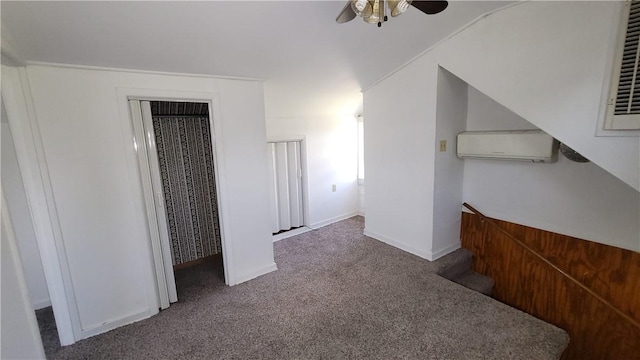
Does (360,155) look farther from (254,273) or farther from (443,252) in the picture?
(254,273)

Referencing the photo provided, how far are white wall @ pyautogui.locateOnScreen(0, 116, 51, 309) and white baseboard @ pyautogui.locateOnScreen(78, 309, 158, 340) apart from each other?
627 mm

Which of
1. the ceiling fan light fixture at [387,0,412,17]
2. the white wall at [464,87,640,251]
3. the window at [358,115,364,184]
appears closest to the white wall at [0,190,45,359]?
the ceiling fan light fixture at [387,0,412,17]

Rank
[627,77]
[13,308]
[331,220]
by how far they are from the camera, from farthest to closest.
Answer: [331,220] < [627,77] < [13,308]

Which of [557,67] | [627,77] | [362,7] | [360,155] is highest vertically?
[362,7]

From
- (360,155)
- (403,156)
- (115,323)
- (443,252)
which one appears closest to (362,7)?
(403,156)

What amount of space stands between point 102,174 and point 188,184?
1080 mm

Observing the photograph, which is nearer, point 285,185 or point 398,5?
point 398,5

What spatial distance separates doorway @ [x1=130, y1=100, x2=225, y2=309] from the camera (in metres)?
2.47

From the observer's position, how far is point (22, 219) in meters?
2.38

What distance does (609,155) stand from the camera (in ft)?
5.42

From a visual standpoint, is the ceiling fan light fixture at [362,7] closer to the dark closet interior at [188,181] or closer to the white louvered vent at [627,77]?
the white louvered vent at [627,77]

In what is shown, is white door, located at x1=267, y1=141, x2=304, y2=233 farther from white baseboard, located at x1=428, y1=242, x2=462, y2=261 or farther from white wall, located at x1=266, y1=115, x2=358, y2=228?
white baseboard, located at x1=428, y1=242, x2=462, y2=261

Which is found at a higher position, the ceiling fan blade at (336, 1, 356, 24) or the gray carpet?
the ceiling fan blade at (336, 1, 356, 24)

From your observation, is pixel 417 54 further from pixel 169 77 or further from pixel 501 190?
pixel 169 77
